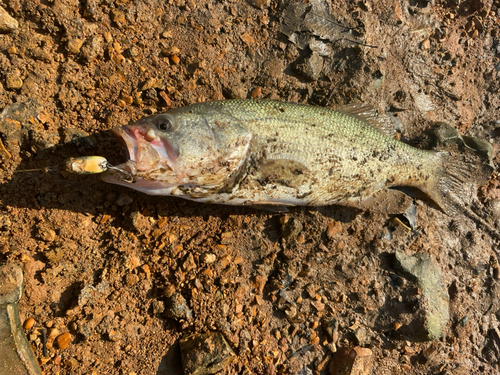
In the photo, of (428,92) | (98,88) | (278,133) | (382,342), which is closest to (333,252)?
(382,342)

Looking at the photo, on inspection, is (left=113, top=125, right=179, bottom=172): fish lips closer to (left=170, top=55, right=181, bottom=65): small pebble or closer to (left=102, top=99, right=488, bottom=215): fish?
(left=102, top=99, right=488, bottom=215): fish

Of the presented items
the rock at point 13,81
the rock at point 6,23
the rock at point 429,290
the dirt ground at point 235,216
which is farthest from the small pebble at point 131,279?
the rock at point 429,290

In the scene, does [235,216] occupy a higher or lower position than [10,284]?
higher

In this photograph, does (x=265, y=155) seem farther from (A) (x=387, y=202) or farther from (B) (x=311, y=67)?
(A) (x=387, y=202)

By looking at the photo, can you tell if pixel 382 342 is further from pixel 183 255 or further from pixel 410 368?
pixel 183 255

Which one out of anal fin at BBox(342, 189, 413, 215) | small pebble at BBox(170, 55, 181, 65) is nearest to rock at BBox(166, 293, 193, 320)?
anal fin at BBox(342, 189, 413, 215)

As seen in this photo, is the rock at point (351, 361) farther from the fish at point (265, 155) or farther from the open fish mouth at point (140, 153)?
the open fish mouth at point (140, 153)

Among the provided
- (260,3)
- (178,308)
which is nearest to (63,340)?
(178,308)
